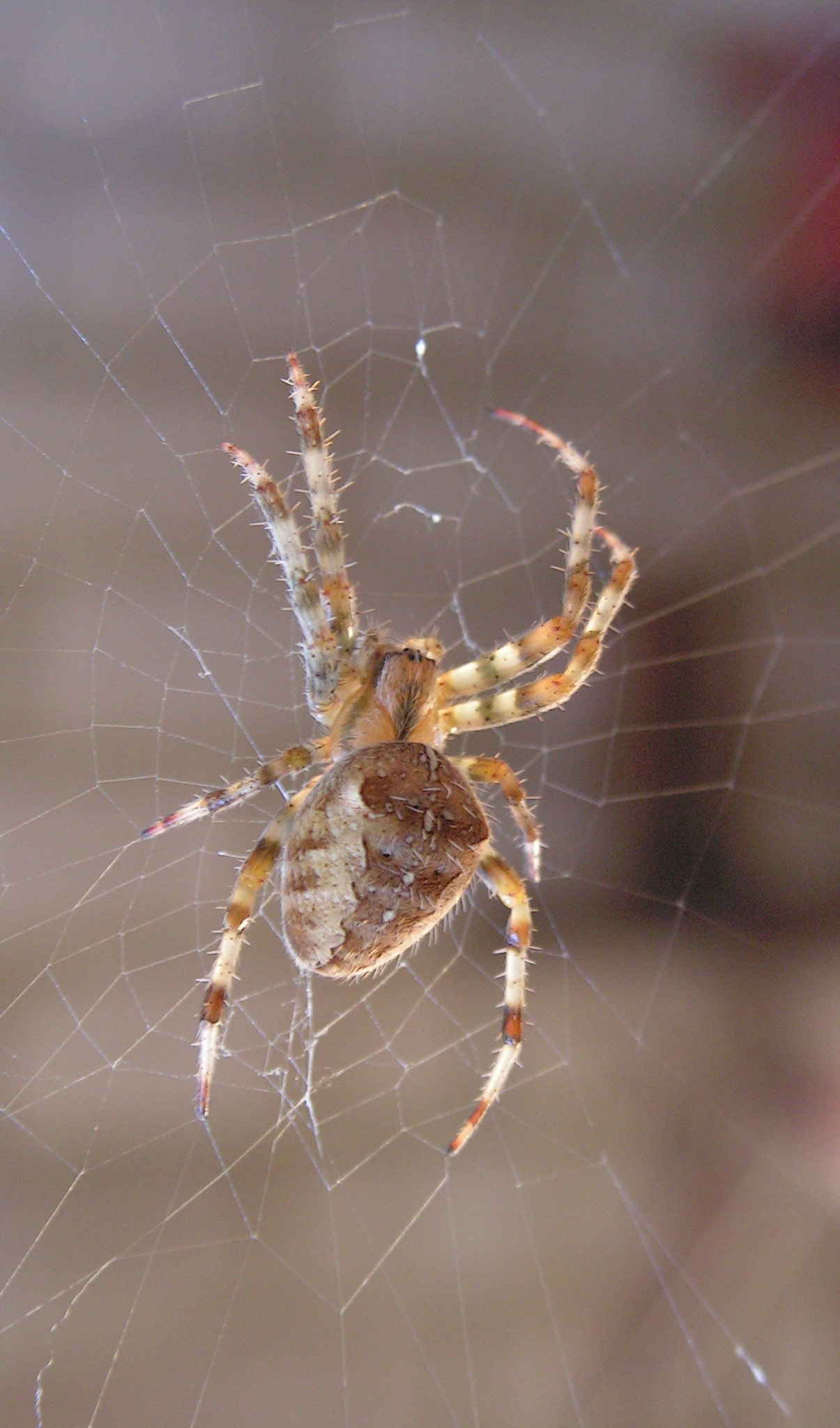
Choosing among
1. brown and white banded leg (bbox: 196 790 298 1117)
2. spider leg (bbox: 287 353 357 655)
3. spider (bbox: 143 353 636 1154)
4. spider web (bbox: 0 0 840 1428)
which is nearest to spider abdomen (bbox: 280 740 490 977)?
spider (bbox: 143 353 636 1154)

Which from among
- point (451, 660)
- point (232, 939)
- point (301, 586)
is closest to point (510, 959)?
point (232, 939)

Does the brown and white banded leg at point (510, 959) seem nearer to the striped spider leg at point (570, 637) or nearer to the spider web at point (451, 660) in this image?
the striped spider leg at point (570, 637)

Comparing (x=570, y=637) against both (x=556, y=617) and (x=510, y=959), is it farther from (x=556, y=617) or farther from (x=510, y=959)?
(x=510, y=959)

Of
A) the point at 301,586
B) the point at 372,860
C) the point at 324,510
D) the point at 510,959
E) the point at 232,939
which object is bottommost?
the point at 510,959

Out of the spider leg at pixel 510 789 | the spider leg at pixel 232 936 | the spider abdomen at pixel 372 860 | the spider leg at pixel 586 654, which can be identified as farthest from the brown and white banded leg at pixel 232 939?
the spider leg at pixel 586 654

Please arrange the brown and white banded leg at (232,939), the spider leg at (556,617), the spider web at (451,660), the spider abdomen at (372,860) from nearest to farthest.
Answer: the spider abdomen at (372,860)
the brown and white banded leg at (232,939)
the spider leg at (556,617)
the spider web at (451,660)
